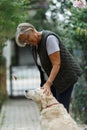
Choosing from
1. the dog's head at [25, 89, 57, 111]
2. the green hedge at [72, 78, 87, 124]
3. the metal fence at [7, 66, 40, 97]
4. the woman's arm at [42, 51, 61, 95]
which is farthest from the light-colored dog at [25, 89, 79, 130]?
the metal fence at [7, 66, 40, 97]

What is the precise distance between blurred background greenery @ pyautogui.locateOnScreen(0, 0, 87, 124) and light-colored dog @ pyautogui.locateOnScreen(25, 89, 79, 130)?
2.51 meters

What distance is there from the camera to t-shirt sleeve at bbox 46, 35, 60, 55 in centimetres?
728

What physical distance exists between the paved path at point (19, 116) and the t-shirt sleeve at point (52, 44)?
346cm

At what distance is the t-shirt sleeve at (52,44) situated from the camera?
728cm

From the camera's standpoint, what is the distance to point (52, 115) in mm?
6941

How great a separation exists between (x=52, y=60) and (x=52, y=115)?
31.7 inches

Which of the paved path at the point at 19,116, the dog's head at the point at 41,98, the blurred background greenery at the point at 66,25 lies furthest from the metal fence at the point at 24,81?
the dog's head at the point at 41,98

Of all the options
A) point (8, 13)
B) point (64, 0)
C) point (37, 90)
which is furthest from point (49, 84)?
point (64, 0)

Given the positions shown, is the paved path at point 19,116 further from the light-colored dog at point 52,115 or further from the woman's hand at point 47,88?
the light-colored dog at point 52,115

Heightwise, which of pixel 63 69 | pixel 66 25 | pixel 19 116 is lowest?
pixel 19 116

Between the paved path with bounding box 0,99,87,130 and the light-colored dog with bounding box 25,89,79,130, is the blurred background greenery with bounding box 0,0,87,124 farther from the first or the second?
the light-colored dog with bounding box 25,89,79,130

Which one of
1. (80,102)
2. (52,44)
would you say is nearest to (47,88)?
(52,44)

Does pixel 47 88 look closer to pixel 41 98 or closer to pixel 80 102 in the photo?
pixel 41 98

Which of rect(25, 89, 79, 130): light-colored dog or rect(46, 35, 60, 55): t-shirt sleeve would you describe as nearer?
rect(25, 89, 79, 130): light-colored dog
